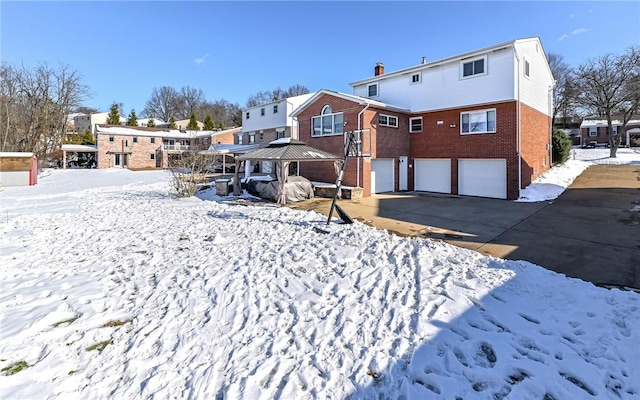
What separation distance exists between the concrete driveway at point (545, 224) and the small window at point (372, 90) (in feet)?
26.3

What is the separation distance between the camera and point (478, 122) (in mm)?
15773

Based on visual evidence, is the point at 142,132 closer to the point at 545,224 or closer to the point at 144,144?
the point at 144,144

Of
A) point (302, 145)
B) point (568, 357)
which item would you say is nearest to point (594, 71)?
point (302, 145)

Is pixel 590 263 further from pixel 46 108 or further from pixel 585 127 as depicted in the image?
pixel 585 127

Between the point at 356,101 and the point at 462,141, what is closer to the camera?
the point at 356,101

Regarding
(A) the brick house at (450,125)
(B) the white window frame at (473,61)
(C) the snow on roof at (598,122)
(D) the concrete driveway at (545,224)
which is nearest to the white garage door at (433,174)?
(A) the brick house at (450,125)

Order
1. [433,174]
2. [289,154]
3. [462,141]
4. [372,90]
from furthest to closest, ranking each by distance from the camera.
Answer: [372,90], [433,174], [462,141], [289,154]

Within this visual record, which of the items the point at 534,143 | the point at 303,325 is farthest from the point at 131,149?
the point at 303,325

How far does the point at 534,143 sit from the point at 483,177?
→ 4.19m

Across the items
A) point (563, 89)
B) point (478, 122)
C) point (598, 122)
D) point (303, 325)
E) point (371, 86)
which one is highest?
point (563, 89)

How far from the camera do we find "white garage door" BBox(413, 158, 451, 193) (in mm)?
17141

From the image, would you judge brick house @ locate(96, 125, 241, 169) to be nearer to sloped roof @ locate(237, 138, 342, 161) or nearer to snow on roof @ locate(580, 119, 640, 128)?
sloped roof @ locate(237, 138, 342, 161)

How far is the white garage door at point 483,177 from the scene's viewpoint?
49.3 ft

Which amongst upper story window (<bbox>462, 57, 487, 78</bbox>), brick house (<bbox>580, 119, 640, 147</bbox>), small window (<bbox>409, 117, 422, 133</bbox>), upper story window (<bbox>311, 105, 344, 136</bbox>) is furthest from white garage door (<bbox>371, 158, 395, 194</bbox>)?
brick house (<bbox>580, 119, 640, 147</bbox>)
